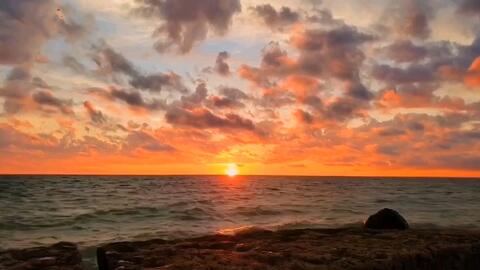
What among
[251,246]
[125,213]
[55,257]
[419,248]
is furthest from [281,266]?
[125,213]

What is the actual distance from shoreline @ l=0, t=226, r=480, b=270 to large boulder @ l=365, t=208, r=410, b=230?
5.09m

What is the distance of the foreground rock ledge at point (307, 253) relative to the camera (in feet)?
18.2

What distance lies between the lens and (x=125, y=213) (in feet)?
96.4

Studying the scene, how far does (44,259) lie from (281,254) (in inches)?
130

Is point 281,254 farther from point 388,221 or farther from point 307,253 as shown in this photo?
point 388,221

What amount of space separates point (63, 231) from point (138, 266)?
55.2 feet

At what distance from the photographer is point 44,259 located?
19.3 ft

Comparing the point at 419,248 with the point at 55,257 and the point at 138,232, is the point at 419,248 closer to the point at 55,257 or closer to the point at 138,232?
the point at 55,257

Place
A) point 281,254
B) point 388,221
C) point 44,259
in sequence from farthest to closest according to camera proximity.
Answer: point 388,221
point 281,254
point 44,259

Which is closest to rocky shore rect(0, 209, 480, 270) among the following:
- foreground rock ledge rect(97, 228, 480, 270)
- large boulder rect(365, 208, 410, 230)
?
foreground rock ledge rect(97, 228, 480, 270)

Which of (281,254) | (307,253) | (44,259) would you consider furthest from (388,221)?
(44,259)

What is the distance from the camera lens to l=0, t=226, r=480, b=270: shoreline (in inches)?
219

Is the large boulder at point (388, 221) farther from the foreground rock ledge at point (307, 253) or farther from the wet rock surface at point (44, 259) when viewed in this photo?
the wet rock surface at point (44, 259)

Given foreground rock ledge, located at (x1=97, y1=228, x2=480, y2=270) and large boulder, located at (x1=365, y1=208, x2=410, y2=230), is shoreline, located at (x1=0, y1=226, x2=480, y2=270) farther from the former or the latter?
large boulder, located at (x1=365, y1=208, x2=410, y2=230)
